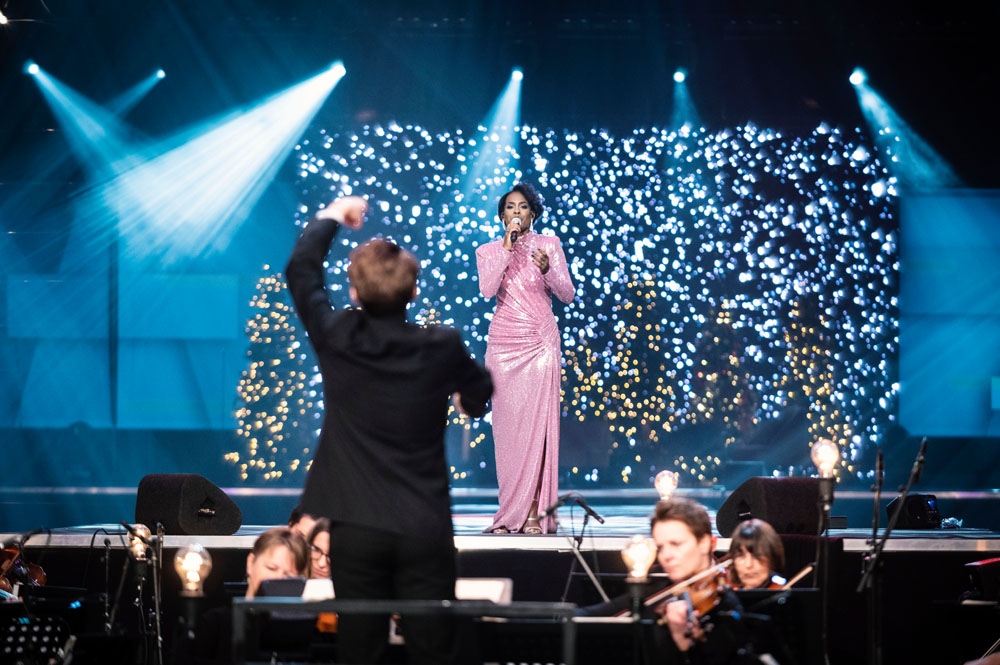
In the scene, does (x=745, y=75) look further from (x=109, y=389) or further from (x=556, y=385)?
(x=109, y=389)

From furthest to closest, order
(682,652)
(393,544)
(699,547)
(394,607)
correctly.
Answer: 1. (699,547)
2. (682,652)
3. (393,544)
4. (394,607)

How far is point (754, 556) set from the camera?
3.99 metres

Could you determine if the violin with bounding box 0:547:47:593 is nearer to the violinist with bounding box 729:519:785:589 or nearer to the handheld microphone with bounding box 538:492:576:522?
the handheld microphone with bounding box 538:492:576:522

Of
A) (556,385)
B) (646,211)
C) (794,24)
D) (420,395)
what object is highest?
(794,24)

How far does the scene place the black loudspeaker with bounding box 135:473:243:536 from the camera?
5.57 metres

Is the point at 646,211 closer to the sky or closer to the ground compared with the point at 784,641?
closer to the sky

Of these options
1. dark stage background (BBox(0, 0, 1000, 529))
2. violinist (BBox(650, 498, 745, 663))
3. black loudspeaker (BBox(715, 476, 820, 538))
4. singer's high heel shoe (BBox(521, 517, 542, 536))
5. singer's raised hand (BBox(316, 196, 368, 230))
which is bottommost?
violinist (BBox(650, 498, 745, 663))

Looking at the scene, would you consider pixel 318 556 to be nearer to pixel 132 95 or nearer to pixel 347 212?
pixel 347 212

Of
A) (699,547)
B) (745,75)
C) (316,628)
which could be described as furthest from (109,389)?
(699,547)

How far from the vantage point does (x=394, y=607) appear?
2.48m

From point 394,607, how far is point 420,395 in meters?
0.56

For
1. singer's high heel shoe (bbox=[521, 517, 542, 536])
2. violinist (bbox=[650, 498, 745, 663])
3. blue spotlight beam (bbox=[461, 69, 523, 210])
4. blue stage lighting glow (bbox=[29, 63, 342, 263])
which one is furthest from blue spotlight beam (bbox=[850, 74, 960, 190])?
violinist (bbox=[650, 498, 745, 663])

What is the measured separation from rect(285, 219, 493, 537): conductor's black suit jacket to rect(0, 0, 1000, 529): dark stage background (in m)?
8.19

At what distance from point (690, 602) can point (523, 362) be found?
100 inches
